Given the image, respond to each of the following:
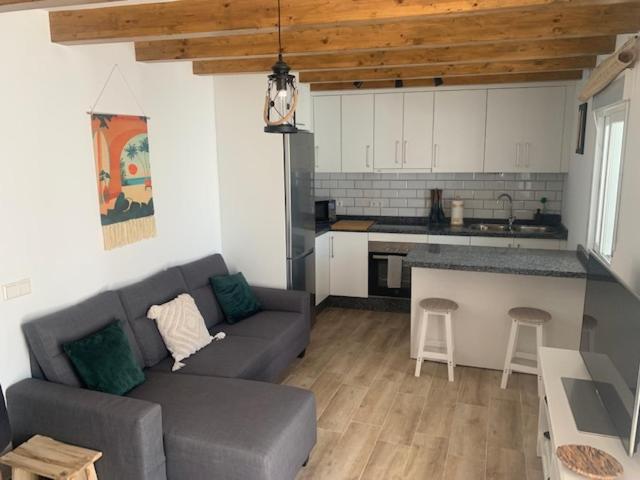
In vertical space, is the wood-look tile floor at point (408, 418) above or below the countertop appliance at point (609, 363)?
below

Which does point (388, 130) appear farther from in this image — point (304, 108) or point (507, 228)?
point (507, 228)

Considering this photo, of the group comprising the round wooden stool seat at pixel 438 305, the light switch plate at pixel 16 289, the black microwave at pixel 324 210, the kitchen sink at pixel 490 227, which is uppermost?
the black microwave at pixel 324 210

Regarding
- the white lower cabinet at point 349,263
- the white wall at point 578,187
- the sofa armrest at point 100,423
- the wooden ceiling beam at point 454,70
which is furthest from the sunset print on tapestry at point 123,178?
the white wall at point 578,187

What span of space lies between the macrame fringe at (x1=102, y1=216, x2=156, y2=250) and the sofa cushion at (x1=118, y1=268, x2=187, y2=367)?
0.30 m

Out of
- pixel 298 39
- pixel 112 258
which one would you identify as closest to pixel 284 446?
pixel 112 258

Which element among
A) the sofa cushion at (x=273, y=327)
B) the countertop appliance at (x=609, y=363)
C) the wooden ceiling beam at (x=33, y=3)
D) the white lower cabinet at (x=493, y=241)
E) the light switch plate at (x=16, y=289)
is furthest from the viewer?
the white lower cabinet at (x=493, y=241)

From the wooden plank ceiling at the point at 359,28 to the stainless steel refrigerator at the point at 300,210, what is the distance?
0.90 m

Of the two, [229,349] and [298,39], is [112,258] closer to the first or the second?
[229,349]

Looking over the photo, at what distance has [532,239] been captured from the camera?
4.98 meters

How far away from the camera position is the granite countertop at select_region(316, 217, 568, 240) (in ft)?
16.3

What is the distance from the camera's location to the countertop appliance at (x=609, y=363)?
1.81 m

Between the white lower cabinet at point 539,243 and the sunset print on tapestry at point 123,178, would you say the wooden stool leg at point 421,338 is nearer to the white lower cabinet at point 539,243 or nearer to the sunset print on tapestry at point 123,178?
the white lower cabinet at point 539,243

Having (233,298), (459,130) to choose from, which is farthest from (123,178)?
(459,130)

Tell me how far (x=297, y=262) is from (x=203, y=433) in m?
2.36
